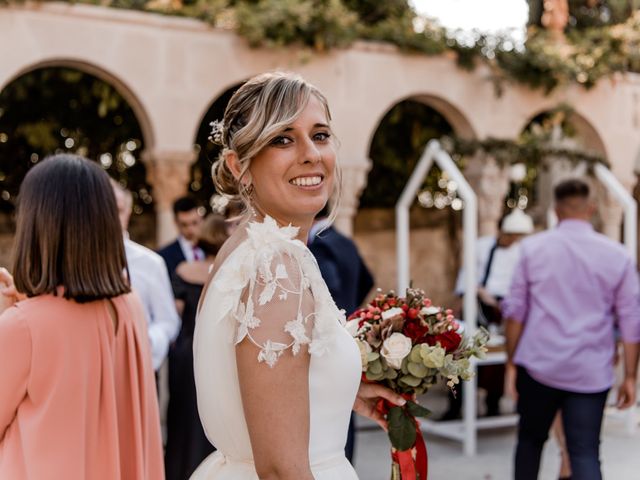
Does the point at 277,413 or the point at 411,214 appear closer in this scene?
the point at 277,413

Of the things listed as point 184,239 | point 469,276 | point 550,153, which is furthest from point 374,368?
point 550,153

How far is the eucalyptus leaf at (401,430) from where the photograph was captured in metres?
2.11

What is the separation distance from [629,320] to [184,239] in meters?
2.95

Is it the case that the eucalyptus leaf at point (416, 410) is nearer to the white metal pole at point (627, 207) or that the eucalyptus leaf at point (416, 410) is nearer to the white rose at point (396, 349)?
the white rose at point (396, 349)

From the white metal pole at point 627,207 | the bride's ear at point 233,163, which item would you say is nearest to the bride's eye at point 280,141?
the bride's ear at point 233,163

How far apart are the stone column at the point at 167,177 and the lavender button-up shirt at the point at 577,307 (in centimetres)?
373

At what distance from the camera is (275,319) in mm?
1566

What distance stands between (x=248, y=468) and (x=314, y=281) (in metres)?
0.45

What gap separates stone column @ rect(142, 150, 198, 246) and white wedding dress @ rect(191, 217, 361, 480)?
5.45 m

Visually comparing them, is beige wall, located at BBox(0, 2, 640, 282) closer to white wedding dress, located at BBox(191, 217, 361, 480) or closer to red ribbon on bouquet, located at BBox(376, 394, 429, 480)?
red ribbon on bouquet, located at BBox(376, 394, 429, 480)

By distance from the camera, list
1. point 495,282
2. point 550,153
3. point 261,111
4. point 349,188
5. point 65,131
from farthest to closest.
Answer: point 65,131 → point 349,188 → point 495,282 → point 550,153 → point 261,111

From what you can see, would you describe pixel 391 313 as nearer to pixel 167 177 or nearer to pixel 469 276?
pixel 469 276

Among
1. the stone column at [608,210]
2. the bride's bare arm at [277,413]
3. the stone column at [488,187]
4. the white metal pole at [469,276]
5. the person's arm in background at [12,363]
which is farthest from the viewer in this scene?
the stone column at [608,210]

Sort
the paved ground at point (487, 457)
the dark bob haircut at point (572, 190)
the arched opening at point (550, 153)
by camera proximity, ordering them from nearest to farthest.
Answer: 1. the dark bob haircut at point (572, 190)
2. the paved ground at point (487, 457)
3. the arched opening at point (550, 153)
